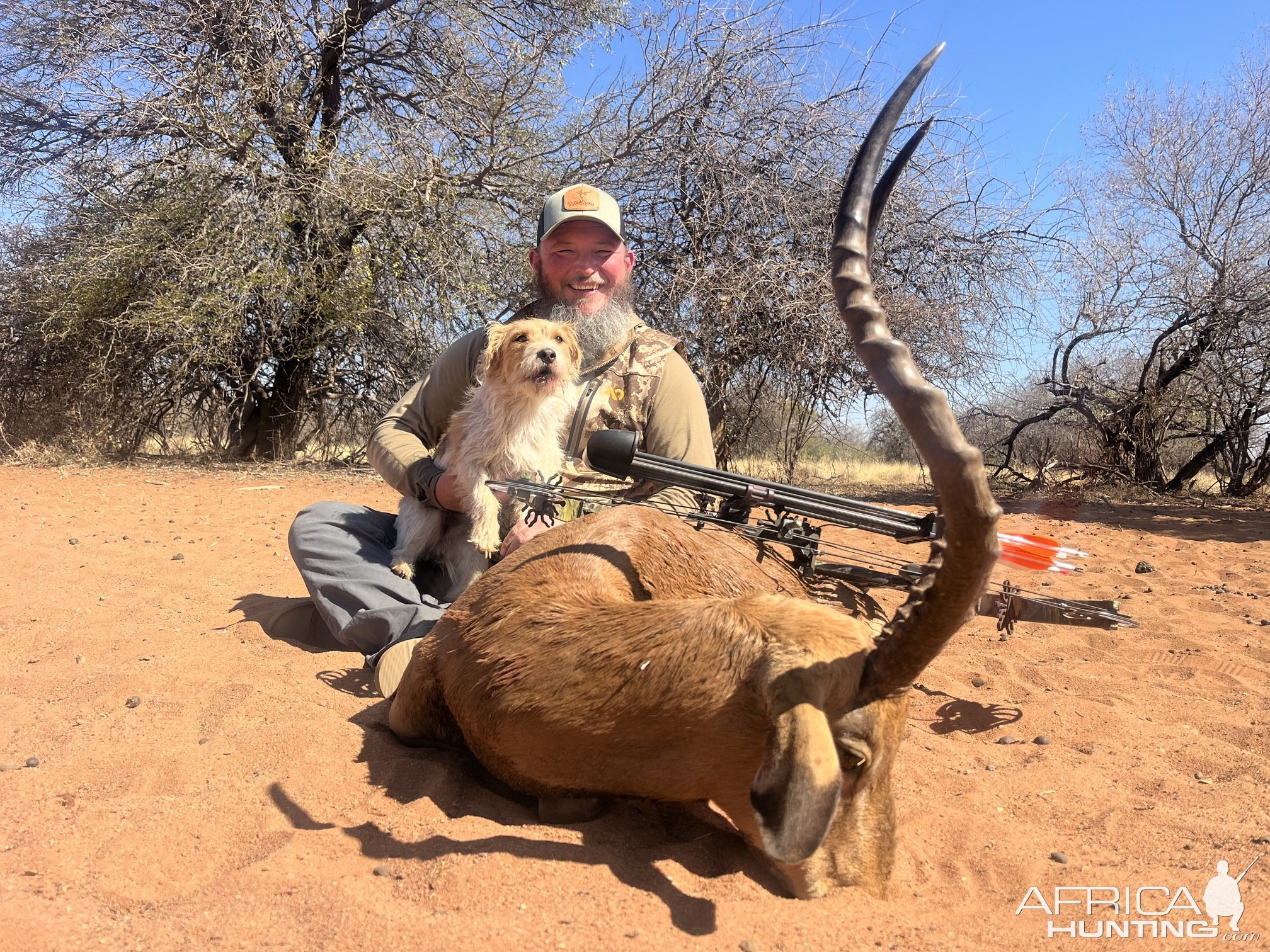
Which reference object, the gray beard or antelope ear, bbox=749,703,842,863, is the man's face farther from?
antelope ear, bbox=749,703,842,863

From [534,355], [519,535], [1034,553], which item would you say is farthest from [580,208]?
[1034,553]

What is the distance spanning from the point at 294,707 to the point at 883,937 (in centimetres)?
261

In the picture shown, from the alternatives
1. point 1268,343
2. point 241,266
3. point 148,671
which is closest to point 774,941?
point 148,671

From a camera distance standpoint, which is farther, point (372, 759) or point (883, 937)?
point (372, 759)

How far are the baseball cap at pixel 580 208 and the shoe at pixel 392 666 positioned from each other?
92.0 inches

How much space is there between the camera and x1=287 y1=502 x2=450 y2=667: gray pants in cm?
431

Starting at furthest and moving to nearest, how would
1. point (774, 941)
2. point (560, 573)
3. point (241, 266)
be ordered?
point (241, 266) → point (560, 573) → point (774, 941)

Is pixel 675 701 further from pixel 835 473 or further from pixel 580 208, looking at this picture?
pixel 835 473

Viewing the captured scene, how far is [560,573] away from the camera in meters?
2.86

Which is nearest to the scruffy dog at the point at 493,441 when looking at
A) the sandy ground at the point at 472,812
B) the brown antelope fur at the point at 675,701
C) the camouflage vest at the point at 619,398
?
the camouflage vest at the point at 619,398

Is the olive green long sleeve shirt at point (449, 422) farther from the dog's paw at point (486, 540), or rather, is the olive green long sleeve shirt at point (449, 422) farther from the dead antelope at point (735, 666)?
the dead antelope at point (735, 666)

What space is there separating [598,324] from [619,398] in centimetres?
61

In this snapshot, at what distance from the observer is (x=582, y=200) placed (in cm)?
455

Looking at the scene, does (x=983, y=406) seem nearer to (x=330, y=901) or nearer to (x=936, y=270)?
(x=936, y=270)
